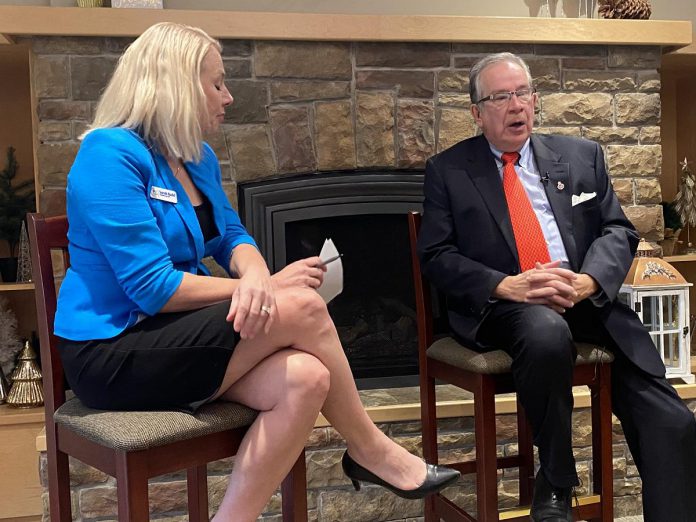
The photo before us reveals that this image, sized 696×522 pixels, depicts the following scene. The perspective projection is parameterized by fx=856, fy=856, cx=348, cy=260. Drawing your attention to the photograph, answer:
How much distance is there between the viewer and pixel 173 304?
Result: 1656 mm

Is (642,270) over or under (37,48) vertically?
under

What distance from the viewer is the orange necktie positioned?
88.7 inches

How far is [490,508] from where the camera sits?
207 cm

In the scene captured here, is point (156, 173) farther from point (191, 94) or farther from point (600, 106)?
point (600, 106)

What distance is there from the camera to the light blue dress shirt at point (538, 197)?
2297 mm

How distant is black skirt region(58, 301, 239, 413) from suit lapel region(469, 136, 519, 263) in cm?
89

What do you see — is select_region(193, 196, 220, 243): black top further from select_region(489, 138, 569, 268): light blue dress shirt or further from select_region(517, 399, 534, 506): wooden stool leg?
select_region(517, 399, 534, 506): wooden stool leg

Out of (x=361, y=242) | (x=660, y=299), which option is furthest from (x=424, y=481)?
(x=361, y=242)

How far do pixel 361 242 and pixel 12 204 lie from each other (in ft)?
4.37

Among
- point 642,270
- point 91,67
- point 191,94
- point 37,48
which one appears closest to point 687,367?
point 642,270

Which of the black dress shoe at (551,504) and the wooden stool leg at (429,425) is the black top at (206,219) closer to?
the wooden stool leg at (429,425)

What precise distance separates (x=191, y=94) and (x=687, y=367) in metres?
1.85

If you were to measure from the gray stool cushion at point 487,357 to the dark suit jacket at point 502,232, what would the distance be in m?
0.04

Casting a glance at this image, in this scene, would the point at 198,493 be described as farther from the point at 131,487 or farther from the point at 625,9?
the point at 625,9
